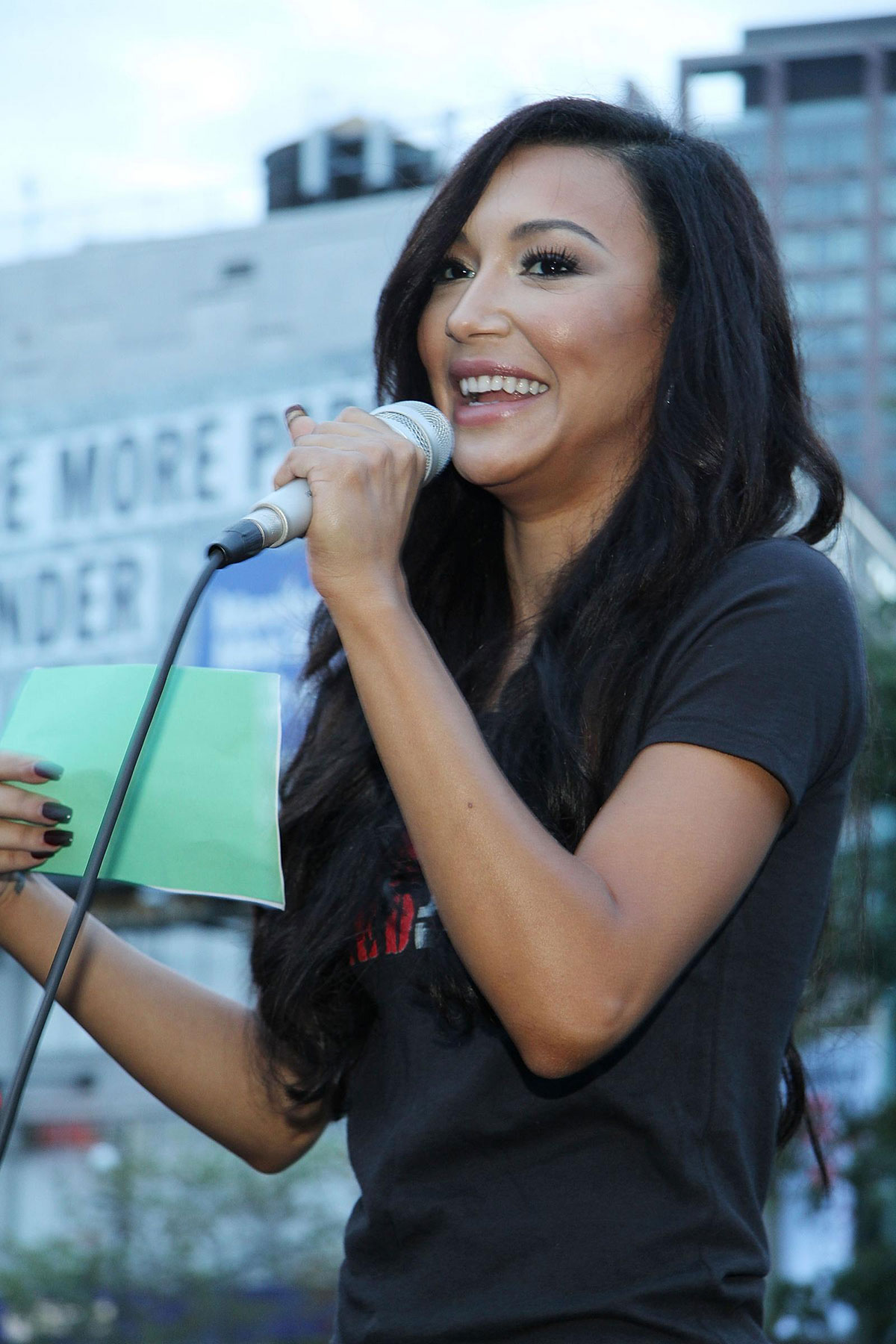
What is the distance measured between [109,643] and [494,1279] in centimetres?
870

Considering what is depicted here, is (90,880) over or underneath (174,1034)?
over

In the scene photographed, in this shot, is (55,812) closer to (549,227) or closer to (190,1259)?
(549,227)

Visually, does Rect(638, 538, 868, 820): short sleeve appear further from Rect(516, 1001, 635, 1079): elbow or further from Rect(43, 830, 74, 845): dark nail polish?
Rect(43, 830, 74, 845): dark nail polish

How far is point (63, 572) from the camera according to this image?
10.0 m

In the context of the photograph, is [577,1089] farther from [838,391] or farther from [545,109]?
[838,391]

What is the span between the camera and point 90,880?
1277 millimetres

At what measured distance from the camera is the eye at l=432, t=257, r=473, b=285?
6.07ft

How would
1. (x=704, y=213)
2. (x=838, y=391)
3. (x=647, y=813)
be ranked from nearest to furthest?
(x=647, y=813) < (x=704, y=213) < (x=838, y=391)

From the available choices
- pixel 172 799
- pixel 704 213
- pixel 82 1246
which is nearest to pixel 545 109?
pixel 704 213

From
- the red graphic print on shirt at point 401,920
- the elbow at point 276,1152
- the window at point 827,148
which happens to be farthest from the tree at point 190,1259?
the window at point 827,148

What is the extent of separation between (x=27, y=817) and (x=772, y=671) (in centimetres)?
74

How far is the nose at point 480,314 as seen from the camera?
1.67m

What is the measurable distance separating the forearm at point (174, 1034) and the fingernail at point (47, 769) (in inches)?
7.9

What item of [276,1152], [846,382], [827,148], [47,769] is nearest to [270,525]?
[47,769]
